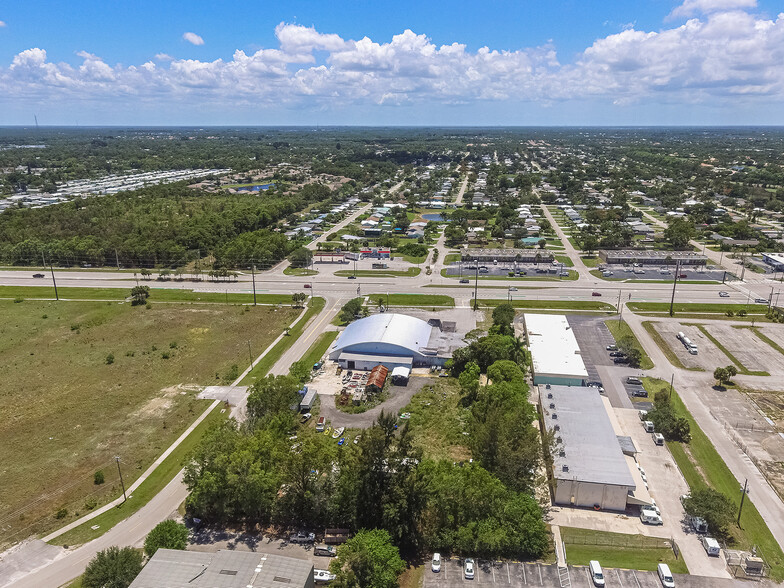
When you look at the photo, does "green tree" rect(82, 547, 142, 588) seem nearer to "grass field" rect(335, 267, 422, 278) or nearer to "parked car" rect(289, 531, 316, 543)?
"parked car" rect(289, 531, 316, 543)

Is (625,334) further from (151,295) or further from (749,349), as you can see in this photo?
(151,295)

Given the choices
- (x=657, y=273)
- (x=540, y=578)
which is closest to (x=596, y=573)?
(x=540, y=578)

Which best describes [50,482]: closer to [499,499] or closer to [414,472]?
[414,472]

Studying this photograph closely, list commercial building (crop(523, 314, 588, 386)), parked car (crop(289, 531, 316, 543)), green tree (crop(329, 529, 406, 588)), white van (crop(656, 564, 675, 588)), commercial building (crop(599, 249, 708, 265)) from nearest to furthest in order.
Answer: green tree (crop(329, 529, 406, 588)), white van (crop(656, 564, 675, 588)), parked car (crop(289, 531, 316, 543)), commercial building (crop(523, 314, 588, 386)), commercial building (crop(599, 249, 708, 265))

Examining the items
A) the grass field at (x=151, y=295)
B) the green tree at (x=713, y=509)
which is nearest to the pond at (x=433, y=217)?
the grass field at (x=151, y=295)

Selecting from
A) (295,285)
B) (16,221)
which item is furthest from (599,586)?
(16,221)

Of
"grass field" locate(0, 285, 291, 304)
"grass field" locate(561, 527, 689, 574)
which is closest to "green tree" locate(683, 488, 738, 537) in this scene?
"grass field" locate(561, 527, 689, 574)
